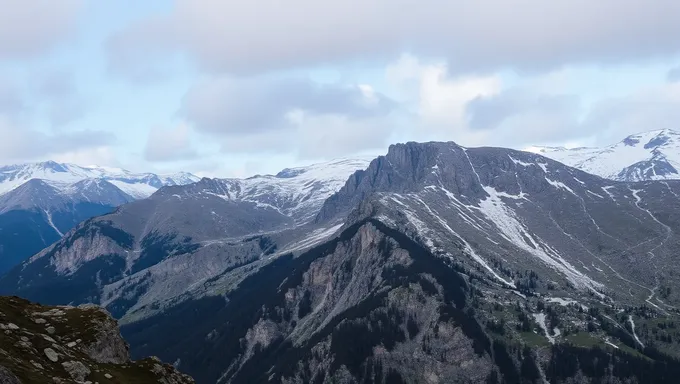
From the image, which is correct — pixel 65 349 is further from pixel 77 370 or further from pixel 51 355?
pixel 77 370

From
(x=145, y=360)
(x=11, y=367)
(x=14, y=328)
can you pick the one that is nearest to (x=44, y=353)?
(x=14, y=328)

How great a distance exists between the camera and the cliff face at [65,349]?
77.6 m

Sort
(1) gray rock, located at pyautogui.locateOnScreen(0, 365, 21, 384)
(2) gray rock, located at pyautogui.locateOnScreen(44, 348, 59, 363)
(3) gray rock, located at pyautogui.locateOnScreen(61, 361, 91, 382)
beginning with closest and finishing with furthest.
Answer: (1) gray rock, located at pyautogui.locateOnScreen(0, 365, 21, 384)
(3) gray rock, located at pyautogui.locateOnScreen(61, 361, 91, 382)
(2) gray rock, located at pyautogui.locateOnScreen(44, 348, 59, 363)

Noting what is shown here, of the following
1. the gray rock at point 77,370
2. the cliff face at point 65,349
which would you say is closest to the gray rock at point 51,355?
the cliff face at point 65,349

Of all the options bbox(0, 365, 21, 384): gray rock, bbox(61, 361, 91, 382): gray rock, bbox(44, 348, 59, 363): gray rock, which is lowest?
bbox(61, 361, 91, 382): gray rock

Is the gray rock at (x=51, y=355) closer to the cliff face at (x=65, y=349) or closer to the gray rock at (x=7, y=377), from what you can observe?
the cliff face at (x=65, y=349)

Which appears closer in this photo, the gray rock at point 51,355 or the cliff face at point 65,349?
the cliff face at point 65,349

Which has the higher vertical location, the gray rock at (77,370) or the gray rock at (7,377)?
the gray rock at (7,377)

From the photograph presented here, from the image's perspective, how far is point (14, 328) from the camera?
8631 centimetres

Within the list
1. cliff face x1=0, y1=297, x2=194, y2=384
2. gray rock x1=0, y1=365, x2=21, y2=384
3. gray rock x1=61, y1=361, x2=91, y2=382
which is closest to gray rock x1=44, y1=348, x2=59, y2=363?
cliff face x1=0, y1=297, x2=194, y2=384

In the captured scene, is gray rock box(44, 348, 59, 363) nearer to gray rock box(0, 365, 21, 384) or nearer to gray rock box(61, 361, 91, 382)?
gray rock box(61, 361, 91, 382)

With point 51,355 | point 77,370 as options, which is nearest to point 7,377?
point 77,370

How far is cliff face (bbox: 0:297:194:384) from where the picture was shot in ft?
255

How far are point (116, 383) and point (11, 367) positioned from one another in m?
16.2
